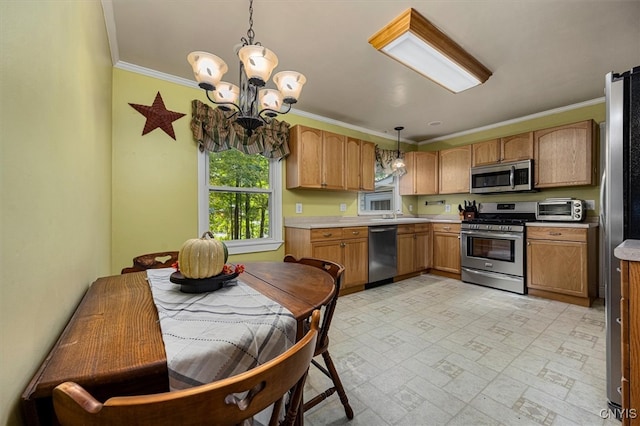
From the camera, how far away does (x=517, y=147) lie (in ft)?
11.9

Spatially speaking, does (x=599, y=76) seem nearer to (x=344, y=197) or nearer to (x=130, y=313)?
(x=344, y=197)

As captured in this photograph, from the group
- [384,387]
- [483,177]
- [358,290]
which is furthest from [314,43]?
[483,177]

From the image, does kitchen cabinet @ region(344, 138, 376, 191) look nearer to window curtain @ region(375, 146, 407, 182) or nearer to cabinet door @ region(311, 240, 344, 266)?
window curtain @ region(375, 146, 407, 182)

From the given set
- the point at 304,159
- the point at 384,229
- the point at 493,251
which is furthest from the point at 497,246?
the point at 304,159

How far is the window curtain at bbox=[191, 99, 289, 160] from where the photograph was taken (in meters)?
2.74

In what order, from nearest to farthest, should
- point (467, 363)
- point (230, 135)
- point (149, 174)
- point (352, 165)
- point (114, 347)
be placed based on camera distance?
point (114, 347) → point (467, 363) → point (149, 174) → point (230, 135) → point (352, 165)

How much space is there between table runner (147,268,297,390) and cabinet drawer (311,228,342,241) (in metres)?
2.10

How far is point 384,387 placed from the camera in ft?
5.39

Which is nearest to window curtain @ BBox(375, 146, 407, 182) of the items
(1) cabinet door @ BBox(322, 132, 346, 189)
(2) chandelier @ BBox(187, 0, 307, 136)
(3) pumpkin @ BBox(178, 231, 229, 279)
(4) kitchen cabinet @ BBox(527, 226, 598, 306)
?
(1) cabinet door @ BBox(322, 132, 346, 189)

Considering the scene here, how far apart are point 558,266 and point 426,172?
226 centimetres

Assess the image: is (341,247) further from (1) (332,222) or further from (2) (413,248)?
(2) (413,248)

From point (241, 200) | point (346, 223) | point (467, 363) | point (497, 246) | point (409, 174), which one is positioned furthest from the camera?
point (409, 174)

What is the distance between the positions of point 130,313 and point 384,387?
1.48 m

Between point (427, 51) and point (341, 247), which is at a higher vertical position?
point (427, 51)
